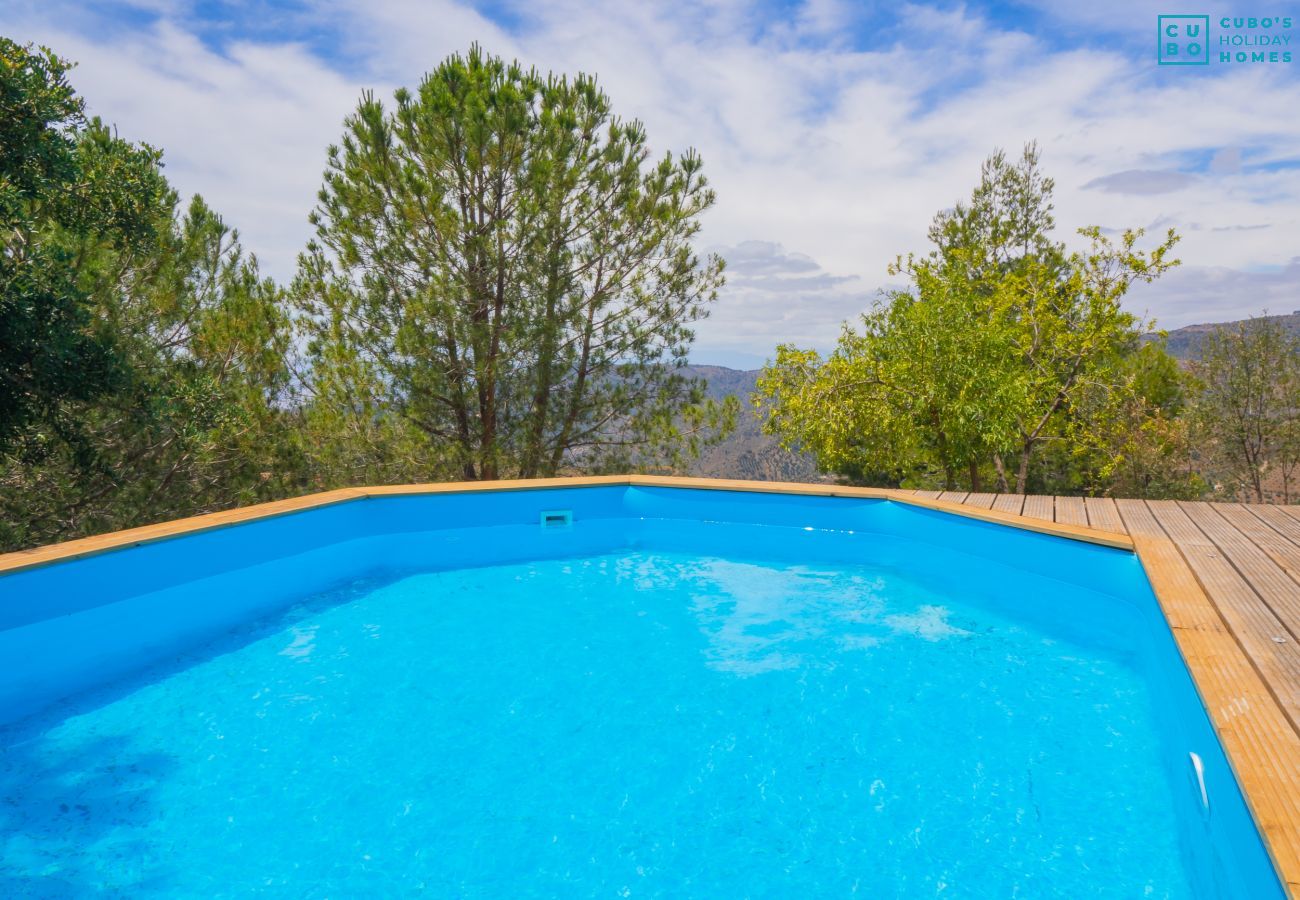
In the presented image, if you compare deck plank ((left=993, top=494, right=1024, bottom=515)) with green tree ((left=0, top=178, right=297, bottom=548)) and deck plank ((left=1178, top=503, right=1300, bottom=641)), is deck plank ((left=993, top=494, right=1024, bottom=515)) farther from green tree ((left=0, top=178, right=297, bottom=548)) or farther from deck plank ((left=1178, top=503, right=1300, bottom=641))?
green tree ((left=0, top=178, right=297, bottom=548))

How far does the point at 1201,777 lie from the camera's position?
6.81 ft

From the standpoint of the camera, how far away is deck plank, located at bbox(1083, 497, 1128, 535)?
4.38 metres

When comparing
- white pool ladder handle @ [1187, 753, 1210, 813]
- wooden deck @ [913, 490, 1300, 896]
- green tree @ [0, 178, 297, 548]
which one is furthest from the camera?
green tree @ [0, 178, 297, 548]

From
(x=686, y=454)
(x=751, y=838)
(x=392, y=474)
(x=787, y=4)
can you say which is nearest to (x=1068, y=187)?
(x=787, y=4)

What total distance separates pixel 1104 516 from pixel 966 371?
2.72 metres

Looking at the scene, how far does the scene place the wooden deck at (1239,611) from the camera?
1541mm

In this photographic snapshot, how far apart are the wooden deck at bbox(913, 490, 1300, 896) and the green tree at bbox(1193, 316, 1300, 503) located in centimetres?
812

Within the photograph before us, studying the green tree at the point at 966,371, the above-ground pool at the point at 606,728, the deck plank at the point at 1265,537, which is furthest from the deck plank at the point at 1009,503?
the green tree at the point at 966,371

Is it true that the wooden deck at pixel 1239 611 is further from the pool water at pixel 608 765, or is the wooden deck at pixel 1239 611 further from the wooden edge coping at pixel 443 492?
the pool water at pixel 608 765

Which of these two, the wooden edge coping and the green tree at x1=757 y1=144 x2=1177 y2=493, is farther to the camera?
the green tree at x1=757 y1=144 x2=1177 y2=493

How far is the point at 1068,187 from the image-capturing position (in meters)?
11.7

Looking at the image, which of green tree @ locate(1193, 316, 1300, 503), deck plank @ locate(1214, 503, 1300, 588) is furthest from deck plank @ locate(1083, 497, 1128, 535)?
green tree @ locate(1193, 316, 1300, 503)

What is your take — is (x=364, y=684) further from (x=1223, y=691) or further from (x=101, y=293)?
(x=101, y=293)

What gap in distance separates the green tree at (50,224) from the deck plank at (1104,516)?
7.17 m
